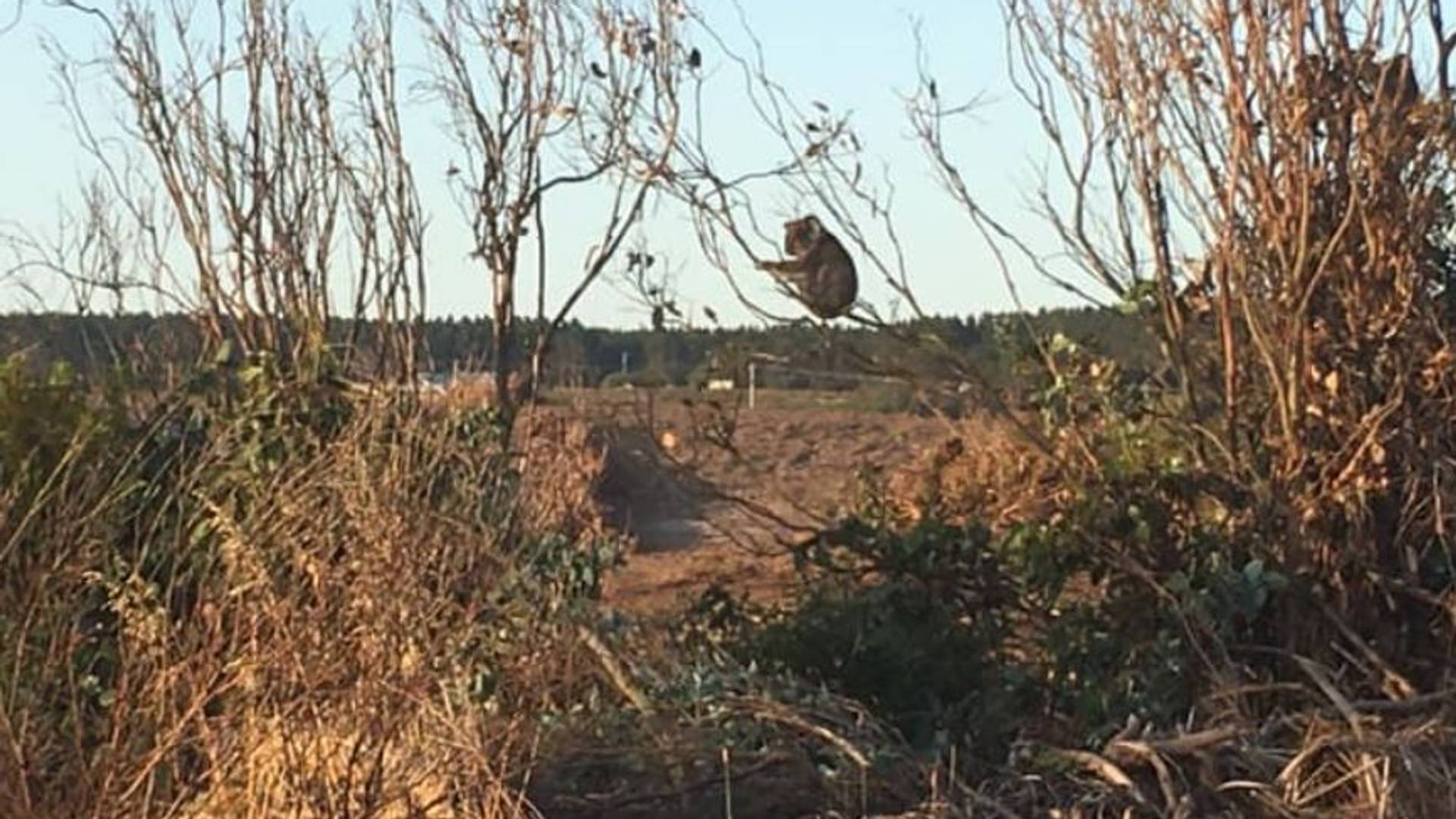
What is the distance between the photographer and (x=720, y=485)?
9.72m

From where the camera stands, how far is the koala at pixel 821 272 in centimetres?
879

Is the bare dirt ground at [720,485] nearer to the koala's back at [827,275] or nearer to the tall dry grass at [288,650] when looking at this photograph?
the koala's back at [827,275]

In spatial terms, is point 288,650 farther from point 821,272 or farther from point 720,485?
point 720,485

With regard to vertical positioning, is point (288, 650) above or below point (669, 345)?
below

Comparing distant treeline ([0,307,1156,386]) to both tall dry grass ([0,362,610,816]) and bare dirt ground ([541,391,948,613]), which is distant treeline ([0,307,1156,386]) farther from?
tall dry grass ([0,362,610,816])

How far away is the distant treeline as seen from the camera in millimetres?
8953

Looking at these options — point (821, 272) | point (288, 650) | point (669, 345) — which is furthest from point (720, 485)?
point (288, 650)

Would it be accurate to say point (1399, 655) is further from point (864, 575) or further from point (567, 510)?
point (567, 510)

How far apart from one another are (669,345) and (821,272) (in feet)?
4.48

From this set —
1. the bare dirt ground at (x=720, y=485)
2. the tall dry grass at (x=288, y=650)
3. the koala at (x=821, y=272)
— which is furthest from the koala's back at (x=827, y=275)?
the tall dry grass at (x=288, y=650)

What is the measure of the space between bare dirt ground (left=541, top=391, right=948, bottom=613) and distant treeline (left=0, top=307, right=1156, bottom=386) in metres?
0.17

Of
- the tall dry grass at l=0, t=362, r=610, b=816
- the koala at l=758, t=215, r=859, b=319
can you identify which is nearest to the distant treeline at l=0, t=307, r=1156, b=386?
the koala at l=758, t=215, r=859, b=319

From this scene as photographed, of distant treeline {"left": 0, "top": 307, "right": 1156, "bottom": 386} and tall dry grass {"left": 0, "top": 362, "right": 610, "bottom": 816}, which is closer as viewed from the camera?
tall dry grass {"left": 0, "top": 362, "right": 610, "bottom": 816}

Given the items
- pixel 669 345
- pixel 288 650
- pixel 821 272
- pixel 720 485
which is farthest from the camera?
pixel 669 345
